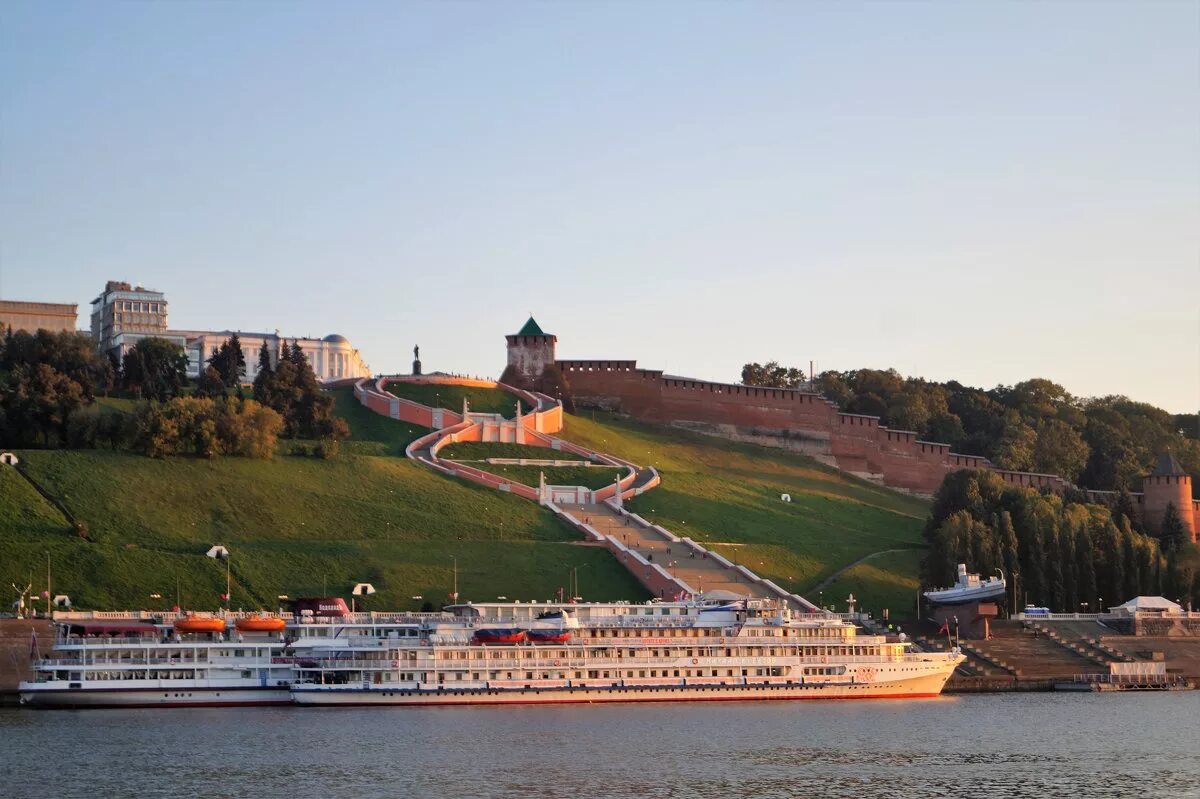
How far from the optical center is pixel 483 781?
49438 mm

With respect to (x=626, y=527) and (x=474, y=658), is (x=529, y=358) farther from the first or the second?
(x=474, y=658)

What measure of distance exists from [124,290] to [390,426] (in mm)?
61917

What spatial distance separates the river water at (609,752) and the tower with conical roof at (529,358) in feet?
211

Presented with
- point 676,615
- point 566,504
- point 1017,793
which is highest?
point 566,504

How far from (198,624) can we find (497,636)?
1165 cm

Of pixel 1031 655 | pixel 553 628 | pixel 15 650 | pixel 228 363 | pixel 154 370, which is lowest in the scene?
pixel 1031 655

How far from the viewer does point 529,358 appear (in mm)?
Result: 134500

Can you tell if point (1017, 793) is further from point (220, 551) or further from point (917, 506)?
point (917, 506)

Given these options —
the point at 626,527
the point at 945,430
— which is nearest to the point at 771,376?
the point at 945,430

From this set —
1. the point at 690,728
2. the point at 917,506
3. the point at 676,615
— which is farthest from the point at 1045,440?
the point at 690,728

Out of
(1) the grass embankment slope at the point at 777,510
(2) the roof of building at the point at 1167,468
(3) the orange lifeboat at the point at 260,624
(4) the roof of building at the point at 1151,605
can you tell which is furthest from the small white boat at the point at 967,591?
(3) the orange lifeboat at the point at 260,624

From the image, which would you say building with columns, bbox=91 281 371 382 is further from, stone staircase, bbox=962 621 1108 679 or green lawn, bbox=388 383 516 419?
stone staircase, bbox=962 621 1108 679

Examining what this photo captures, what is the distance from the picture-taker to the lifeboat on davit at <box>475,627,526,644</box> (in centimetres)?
7288

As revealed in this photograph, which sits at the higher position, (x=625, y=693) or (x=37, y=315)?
(x=37, y=315)
